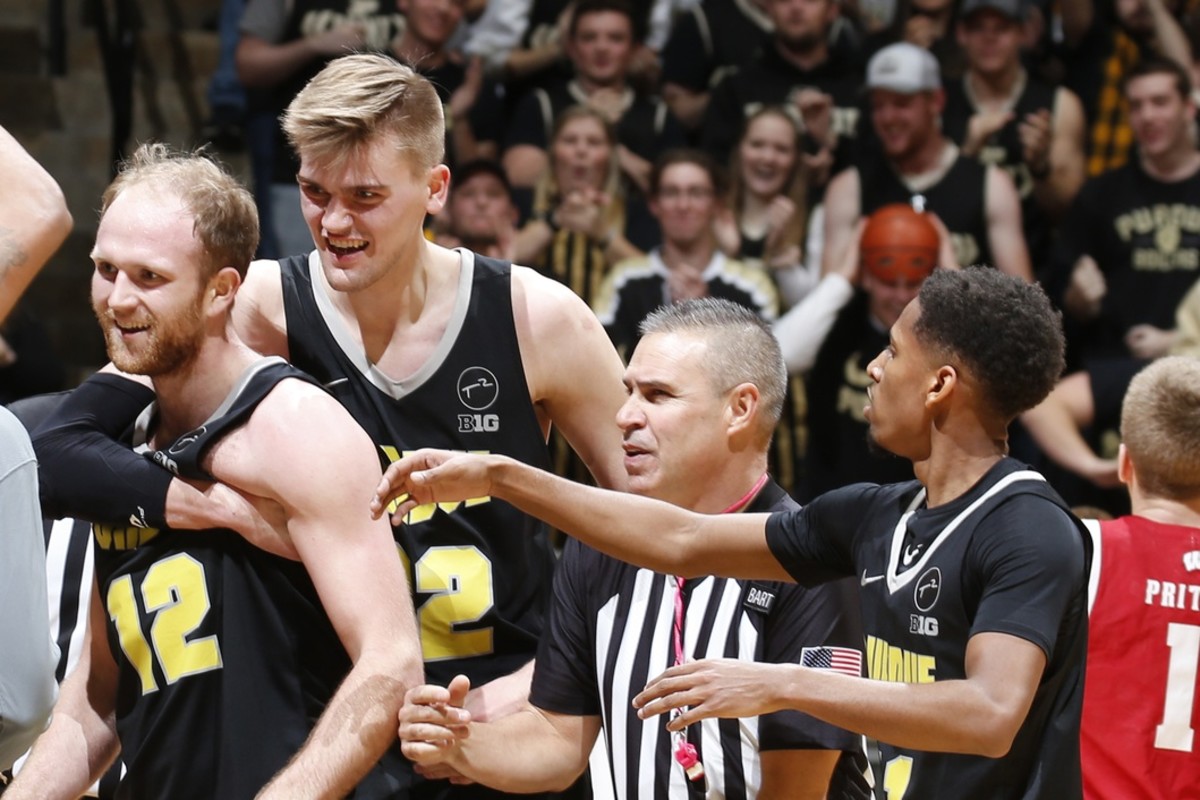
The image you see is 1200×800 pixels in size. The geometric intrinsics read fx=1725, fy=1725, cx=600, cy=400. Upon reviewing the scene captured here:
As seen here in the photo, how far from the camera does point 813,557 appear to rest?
121 inches

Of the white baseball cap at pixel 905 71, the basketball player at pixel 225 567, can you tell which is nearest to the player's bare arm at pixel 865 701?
the basketball player at pixel 225 567

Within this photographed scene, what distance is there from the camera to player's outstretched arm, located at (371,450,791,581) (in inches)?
108

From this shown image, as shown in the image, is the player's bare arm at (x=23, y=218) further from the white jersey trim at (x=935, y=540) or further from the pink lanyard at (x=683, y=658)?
the white jersey trim at (x=935, y=540)

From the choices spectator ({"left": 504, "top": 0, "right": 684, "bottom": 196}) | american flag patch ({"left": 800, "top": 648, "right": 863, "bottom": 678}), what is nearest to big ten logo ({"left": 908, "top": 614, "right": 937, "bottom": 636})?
american flag patch ({"left": 800, "top": 648, "right": 863, "bottom": 678})

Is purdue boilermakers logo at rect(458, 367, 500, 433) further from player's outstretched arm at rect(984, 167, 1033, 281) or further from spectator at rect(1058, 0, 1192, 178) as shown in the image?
spectator at rect(1058, 0, 1192, 178)

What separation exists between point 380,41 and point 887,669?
5179 mm

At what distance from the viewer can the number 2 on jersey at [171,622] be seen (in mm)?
3002

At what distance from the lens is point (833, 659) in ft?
10.2

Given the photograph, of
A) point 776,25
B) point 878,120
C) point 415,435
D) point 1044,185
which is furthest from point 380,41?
point 415,435

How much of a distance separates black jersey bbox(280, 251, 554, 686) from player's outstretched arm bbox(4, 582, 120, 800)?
623mm

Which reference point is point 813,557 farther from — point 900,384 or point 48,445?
point 48,445

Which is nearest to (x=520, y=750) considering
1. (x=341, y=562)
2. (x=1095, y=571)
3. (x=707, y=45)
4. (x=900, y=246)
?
(x=341, y=562)

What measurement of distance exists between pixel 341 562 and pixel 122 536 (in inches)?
17.7

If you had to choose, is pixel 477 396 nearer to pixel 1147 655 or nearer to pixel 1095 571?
pixel 1095 571
